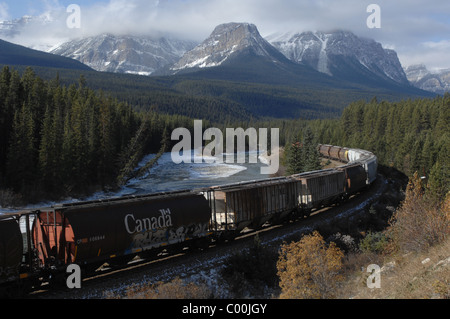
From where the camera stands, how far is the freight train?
16.5 m

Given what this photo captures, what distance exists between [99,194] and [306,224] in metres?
38.8

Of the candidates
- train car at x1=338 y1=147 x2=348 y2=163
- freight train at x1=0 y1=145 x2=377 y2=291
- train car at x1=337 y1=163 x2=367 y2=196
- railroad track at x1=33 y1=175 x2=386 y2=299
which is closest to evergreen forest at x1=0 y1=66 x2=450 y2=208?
train car at x1=338 y1=147 x2=348 y2=163

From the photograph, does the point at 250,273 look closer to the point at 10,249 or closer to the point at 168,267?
the point at 168,267

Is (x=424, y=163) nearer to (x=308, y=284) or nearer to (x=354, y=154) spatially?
(x=354, y=154)

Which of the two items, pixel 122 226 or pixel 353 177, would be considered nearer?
pixel 122 226

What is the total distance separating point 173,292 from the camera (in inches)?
643

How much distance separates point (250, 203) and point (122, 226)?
34.9ft

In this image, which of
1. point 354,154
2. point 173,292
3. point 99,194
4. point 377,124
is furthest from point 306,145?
point 173,292

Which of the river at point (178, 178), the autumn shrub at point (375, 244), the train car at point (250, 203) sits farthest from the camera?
the river at point (178, 178)

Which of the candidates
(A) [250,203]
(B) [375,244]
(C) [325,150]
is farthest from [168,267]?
(C) [325,150]

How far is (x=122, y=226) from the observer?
18.8 metres

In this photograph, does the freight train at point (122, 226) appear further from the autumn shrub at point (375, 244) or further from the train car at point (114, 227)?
the autumn shrub at point (375, 244)

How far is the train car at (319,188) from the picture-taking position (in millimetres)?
33812

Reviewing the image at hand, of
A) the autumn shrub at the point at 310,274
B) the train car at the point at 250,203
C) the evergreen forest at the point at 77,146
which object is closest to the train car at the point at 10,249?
the autumn shrub at the point at 310,274
